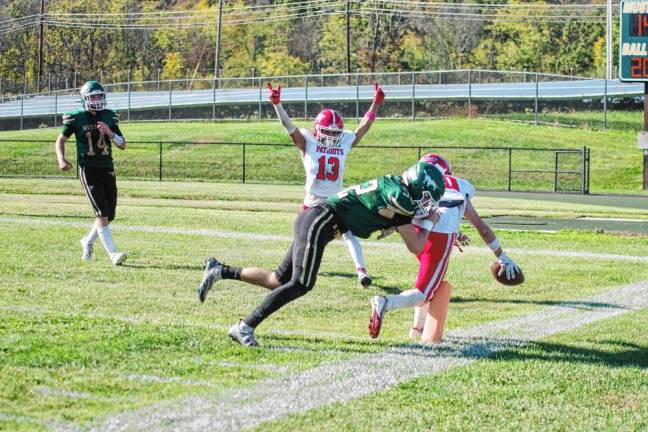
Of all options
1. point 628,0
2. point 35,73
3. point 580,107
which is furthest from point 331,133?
point 35,73

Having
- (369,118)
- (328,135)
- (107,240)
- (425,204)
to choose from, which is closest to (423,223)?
(425,204)

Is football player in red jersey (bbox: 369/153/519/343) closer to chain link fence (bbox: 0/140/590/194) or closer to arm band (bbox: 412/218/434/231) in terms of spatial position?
arm band (bbox: 412/218/434/231)

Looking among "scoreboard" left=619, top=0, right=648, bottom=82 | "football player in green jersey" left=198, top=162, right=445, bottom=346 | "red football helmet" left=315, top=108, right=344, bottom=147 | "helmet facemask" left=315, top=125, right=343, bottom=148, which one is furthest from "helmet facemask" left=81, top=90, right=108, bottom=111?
"scoreboard" left=619, top=0, right=648, bottom=82

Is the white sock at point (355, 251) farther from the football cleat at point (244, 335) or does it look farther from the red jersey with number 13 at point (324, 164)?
the football cleat at point (244, 335)

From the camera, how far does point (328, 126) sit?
986cm

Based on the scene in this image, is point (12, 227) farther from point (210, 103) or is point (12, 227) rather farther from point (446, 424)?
point (210, 103)

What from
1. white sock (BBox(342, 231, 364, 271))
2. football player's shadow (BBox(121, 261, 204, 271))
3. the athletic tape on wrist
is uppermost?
the athletic tape on wrist

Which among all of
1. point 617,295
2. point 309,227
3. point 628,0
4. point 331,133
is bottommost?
point 617,295

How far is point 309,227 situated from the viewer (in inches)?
311

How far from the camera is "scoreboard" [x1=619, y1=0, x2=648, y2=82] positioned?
3114 cm

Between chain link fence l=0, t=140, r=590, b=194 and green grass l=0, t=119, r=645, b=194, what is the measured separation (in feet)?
0.12

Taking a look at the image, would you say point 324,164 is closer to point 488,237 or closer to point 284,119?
point 284,119

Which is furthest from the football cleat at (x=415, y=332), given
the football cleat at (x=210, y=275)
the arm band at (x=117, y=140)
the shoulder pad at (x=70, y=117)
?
the shoulder pad at (x=70, y=117)

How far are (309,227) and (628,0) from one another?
86.1 feet
